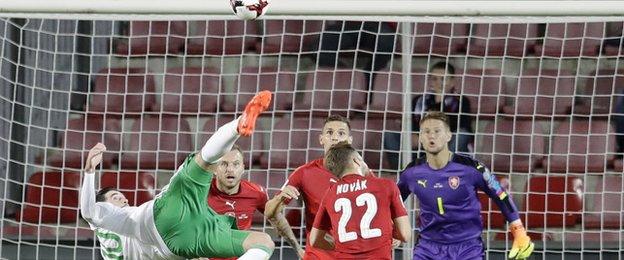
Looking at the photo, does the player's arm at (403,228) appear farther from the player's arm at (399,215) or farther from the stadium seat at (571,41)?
the stadium seat at (571,41)

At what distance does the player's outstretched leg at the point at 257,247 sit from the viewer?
721 cm

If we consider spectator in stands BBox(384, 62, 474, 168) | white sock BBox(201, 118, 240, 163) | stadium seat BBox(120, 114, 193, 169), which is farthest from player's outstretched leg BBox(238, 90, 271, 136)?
stadium seat BBox(120, 114, 193, 169)

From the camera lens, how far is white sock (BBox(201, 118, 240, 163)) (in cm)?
699

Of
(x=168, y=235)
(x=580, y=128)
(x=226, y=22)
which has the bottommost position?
(x=168, y=235)

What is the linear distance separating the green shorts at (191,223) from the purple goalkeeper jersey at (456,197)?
1.52 m

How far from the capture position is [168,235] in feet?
24.5

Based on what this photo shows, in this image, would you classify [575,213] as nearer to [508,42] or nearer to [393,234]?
Result: [508,42]

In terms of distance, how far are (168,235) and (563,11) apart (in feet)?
8.20

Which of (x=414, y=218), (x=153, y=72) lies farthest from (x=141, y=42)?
(x=414, y=218)

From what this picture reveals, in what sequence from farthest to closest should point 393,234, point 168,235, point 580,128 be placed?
point 580,128
point 393,234
point 168,235

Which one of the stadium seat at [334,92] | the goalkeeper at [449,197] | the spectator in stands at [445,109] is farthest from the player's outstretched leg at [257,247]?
the stadium seat at [334,92]

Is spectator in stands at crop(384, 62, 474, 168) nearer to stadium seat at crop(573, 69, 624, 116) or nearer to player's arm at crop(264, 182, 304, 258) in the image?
stadium seat at crop(573, 69, 624, 116)

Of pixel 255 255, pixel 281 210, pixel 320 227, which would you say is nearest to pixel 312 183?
pixel 281 210

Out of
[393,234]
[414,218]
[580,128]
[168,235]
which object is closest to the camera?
[168,235]
